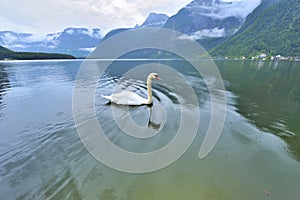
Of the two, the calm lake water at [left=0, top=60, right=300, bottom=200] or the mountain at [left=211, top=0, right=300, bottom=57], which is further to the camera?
the mountain at [left=211, top=0, right=300, bottom=57]

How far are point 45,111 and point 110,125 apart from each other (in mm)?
4854

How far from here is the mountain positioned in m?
124

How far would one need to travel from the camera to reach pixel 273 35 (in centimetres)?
14050

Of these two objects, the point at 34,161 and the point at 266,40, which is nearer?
the point at 34,161

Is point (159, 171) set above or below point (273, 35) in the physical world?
below

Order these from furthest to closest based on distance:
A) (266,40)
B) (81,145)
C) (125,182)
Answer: (266,40) < (81,145) < (125,182)

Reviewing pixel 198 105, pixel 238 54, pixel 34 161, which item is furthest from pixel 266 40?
pixel 34 161

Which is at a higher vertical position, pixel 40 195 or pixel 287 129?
pixel 40 195

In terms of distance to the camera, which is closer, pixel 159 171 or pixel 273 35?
pixel 159 171

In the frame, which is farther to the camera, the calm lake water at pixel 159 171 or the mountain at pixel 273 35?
the mountain at pixel 273 35

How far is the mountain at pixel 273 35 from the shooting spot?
124 metres

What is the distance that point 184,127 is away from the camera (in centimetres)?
768

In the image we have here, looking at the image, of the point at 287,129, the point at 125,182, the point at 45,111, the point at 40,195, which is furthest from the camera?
the point at 45,111

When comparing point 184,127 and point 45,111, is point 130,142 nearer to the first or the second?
point 184,127
